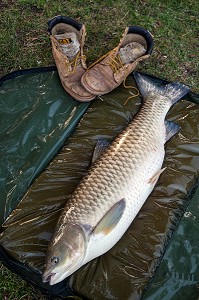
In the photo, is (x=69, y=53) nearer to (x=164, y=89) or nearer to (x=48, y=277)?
(x=164, y=89)

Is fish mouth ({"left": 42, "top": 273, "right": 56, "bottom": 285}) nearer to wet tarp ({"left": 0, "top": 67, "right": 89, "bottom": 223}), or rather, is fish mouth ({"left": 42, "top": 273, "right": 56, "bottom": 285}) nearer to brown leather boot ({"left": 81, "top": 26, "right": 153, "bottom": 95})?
wet tarp ({"left": 0, "top": 67, "right": 89, "bottom": 223})

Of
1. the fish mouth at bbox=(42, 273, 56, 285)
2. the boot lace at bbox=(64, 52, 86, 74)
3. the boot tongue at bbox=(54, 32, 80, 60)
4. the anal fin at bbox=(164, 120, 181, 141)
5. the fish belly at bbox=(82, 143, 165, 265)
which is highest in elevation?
the boot tongue at bbox=(54, 32, 80, 60)

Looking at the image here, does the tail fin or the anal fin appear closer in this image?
the anal fin

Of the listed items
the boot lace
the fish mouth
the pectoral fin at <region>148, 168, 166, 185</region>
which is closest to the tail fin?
the boot lace

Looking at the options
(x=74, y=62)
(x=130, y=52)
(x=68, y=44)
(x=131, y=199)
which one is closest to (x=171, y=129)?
(x=131, y=199)

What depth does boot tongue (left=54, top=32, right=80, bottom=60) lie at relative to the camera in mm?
3756

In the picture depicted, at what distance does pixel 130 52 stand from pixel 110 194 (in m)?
1.53

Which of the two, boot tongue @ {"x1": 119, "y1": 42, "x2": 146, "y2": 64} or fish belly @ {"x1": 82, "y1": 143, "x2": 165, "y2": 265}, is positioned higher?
boot tongue @ {"x1": 119, "y1": 42, "x2": 146, "y2": 64}

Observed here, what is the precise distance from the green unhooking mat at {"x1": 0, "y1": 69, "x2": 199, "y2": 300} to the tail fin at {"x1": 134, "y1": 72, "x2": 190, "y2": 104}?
0.30ft

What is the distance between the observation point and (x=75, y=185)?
10.5 ft

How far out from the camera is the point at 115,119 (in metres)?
3.54

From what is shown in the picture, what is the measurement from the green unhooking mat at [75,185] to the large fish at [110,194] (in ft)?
0.49

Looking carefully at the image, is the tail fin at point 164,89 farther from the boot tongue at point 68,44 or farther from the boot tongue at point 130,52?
the boot tongue at point 68,44

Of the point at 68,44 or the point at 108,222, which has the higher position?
the point at 68,44
